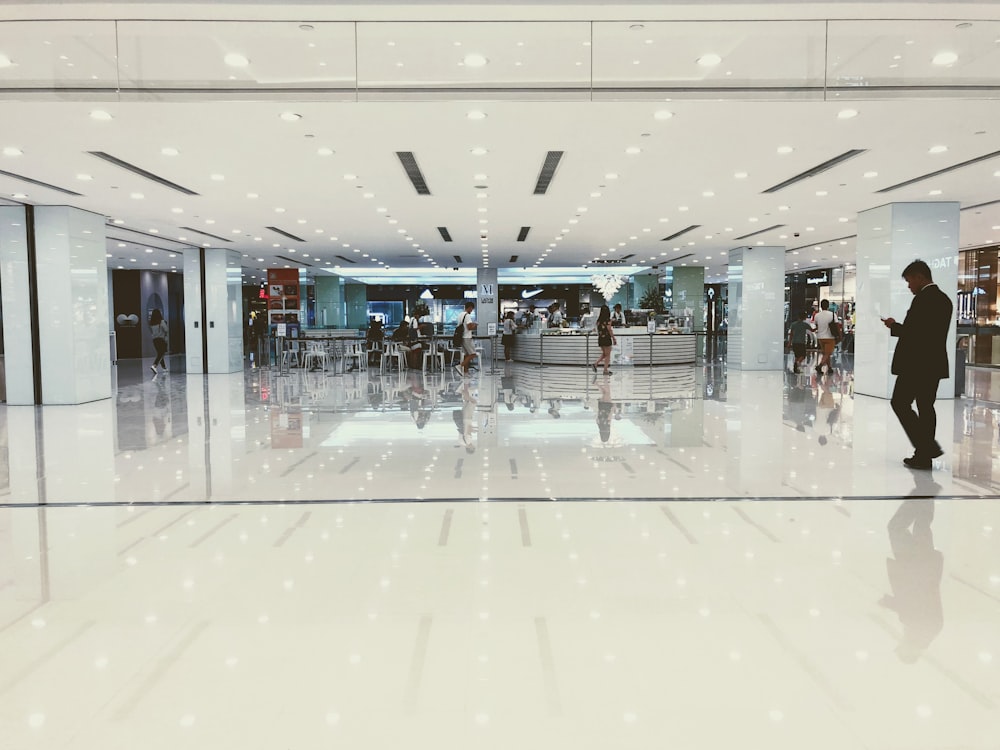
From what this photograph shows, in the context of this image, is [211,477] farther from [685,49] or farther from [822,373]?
[822,373]

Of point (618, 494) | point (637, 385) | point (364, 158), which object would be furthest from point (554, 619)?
point (637, 385)

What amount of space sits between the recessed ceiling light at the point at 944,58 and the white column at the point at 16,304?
465 inches

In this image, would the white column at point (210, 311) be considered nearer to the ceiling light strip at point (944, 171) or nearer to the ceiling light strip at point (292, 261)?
the ceiling light strip at point (292, 261)

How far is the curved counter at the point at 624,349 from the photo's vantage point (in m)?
18.3

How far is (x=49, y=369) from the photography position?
35.8 ft

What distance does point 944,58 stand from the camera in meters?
4.79

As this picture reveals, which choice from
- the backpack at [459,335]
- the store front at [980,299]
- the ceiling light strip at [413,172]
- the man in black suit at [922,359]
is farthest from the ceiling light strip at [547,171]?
the store front at [980,299]

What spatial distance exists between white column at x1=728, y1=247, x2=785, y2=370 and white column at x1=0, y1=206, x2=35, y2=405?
14886mm

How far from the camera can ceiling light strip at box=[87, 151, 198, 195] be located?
7.47m

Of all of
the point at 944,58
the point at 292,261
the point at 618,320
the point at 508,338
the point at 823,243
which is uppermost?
the point at 292,261

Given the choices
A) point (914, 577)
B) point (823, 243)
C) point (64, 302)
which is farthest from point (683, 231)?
point (914, 577)

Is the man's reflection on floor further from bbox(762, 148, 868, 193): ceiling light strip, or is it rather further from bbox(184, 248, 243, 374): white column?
bbox(184, 248, 243, 374): white column

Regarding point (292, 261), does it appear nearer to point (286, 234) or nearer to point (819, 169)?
point (286, 234)

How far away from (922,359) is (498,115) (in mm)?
4014
